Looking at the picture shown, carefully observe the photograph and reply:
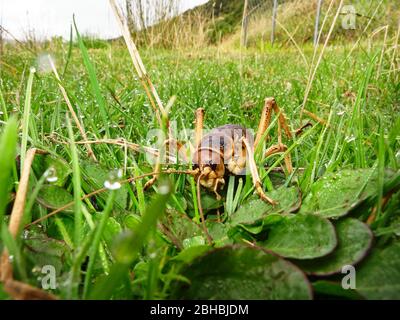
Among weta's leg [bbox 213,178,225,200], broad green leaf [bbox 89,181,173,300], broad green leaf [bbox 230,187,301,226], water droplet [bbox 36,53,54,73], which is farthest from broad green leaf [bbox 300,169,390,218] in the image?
water droplet [bbox 36,53,54,73]

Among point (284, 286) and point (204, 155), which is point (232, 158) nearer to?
point (204, 155)

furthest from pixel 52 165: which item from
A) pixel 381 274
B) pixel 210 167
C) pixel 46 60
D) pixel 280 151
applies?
→ pixel 46 60

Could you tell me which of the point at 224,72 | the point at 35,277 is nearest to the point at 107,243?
the point at 35,277

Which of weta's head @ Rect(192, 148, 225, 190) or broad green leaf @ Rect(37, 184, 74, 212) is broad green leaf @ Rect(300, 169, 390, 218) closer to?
weta's head @ Rect(192, 148, 225, 190)

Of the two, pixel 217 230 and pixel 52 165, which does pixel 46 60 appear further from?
pixel 217 230

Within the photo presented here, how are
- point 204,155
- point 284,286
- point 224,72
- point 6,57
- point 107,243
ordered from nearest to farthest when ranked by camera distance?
point 284,286
point 107,243
point 204,155
point 224,72
point 6,57

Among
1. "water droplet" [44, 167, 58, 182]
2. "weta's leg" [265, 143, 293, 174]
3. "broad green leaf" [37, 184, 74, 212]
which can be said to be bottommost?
"broad green leaf" [37, 184, 74, 212]

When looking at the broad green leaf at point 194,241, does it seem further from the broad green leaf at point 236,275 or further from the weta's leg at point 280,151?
the weta's leg at point 280,151
